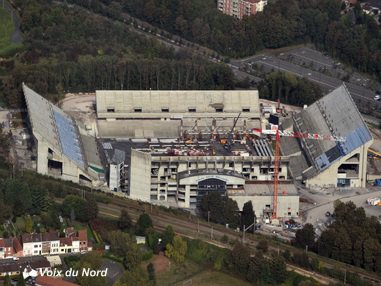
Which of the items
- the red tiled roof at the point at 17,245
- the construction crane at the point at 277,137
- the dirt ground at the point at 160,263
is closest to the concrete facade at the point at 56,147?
the construction crane at the point at 277,137

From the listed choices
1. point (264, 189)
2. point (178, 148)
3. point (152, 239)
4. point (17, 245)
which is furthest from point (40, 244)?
point (178, 148)

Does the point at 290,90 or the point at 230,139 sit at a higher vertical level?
the point at 290,90

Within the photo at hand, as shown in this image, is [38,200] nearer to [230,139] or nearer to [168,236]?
[168,236]

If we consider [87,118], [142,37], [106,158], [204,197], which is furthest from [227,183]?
[142,37]

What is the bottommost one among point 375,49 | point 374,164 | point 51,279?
point 51,279

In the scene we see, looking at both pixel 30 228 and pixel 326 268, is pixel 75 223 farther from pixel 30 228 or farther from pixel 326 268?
pixel 326 268

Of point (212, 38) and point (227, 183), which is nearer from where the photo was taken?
point (227, 183)

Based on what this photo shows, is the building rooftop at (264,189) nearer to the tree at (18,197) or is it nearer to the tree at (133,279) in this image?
the tree at (18,197)
